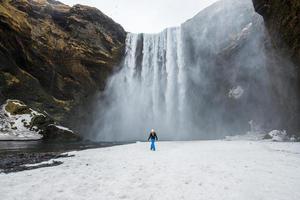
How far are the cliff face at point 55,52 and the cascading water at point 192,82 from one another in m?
4.58

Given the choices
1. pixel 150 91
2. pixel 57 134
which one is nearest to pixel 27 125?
pixel 57 134

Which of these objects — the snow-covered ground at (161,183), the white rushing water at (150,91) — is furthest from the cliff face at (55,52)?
the snow-covered ground at (161,183)

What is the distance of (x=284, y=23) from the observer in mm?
20031

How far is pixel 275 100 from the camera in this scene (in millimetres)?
31062

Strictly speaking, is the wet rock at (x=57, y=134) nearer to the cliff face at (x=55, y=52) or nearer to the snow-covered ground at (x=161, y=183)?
the cliff face at (x=55, y=52)

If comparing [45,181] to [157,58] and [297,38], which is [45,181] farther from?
[157,58]

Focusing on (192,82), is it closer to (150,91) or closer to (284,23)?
(150,91)

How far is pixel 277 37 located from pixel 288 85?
18.0 ft

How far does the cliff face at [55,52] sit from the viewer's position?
35.4m

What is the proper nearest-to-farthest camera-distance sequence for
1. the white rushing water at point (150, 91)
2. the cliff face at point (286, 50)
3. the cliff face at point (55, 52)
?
the cliff face at point (286, 50), the cliff face at point (55, 52), the white rushing water at point (150, 91)

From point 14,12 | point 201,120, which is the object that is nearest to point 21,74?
point 14,12

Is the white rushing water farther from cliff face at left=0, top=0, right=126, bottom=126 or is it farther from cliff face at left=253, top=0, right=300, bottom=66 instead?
cliff face at left=253, top=0, right=300, bottom=66

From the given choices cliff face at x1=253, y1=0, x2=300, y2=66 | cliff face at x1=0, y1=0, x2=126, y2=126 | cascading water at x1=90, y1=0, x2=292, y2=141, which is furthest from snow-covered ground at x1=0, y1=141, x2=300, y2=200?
cliff face at x1=0, y1=0, x2=126, y2=126

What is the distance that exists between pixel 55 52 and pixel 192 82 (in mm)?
26605
